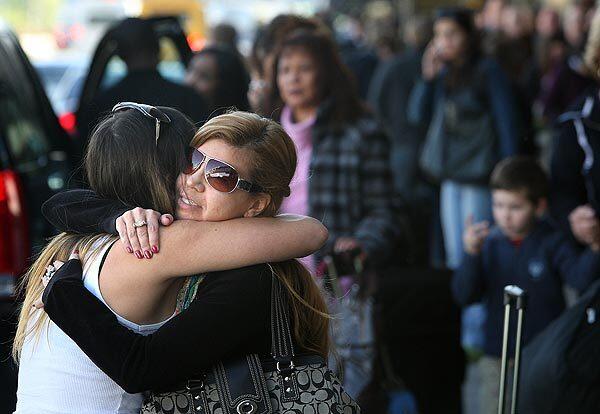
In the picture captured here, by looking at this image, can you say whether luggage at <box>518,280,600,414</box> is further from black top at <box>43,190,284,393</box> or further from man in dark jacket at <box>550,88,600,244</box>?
black top at <box>43,190,284,393</box>

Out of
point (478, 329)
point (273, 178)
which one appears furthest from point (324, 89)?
point (273, 178)

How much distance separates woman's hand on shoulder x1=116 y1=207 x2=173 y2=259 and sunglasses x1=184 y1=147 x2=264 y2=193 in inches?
4.9

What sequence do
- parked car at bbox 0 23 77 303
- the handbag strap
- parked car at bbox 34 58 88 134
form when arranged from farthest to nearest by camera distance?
parked car at bbox 34 58 88 134 → parked car at bbox 0 23 77 303 → the handbag strap

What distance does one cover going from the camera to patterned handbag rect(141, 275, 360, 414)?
2.34m

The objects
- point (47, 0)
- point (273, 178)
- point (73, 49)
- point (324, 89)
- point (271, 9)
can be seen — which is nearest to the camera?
point (273, 178)

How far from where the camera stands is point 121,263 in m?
2.40

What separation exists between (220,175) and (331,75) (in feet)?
7.94

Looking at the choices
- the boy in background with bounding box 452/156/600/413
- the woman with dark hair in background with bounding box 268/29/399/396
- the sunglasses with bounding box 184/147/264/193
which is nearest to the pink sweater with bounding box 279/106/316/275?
the woman with dark hair in background with bounding box 268/29/399/396

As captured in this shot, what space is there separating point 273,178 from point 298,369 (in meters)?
0.44

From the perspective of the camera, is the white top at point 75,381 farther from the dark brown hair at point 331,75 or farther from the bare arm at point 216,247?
the dark brown hair at point 331,75

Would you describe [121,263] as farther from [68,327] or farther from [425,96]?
[425,96]

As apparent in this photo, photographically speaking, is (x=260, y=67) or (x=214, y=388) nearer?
(x=214, y=388)

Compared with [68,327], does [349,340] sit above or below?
below

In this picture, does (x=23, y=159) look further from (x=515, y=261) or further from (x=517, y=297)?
(x=517, y=297)
